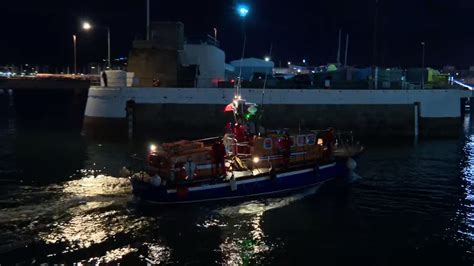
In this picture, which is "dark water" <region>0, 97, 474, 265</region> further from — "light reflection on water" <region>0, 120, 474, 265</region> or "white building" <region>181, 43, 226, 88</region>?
"white building" <region>181, 43, 226, 88</region>

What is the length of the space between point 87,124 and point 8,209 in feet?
87.0

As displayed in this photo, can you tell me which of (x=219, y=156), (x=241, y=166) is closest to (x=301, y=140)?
(x=241, y=166)

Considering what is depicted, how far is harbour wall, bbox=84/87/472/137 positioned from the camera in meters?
42.5

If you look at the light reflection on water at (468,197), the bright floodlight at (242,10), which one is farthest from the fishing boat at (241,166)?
the bright floodlight at (242,10)

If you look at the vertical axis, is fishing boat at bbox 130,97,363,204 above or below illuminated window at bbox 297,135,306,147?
below

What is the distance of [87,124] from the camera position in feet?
149

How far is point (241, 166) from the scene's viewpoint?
75.4 ft

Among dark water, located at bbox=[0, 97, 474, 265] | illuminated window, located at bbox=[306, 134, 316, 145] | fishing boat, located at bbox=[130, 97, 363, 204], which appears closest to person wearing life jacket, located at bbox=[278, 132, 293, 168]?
fishing boat, located at bbox=[130, 97, 363, 204]

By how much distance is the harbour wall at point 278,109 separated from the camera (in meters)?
42.5

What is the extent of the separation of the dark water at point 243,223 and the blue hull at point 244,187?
47 cm

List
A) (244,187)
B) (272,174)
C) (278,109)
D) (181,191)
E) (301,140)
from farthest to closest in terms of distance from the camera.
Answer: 1. (278,109)
2. (301,140)
3. (272,174)
4. (244,187)
5. (181,191)

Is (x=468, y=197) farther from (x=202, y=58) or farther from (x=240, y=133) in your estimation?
(x=202, y=58)

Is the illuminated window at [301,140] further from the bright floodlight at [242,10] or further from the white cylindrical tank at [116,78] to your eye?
the white cylindrical tank at [116,78]

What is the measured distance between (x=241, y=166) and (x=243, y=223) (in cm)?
432
